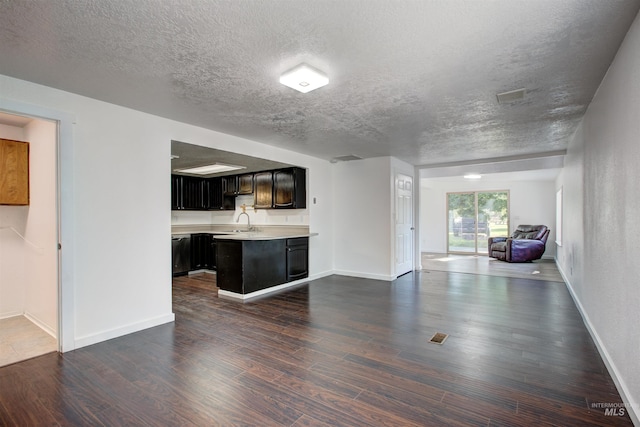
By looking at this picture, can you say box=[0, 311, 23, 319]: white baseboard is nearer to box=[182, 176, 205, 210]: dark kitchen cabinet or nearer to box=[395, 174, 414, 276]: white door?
box=[182, 176, 205, 210]: dark kitchen cabinet

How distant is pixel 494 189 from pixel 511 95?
781 centimetres

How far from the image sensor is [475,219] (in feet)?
32.7

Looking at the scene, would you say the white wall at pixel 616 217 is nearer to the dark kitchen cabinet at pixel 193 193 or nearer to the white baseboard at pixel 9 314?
the white baseboard at pixel 9 314

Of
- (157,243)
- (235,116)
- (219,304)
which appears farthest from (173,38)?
(219,304)

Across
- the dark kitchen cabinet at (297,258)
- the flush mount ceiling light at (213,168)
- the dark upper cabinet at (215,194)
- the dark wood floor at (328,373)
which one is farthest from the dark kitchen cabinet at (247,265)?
the dark upper cabinet at (215,194)

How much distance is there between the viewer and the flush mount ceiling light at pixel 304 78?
2299 millimetres

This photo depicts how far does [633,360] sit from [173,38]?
11.0 ft

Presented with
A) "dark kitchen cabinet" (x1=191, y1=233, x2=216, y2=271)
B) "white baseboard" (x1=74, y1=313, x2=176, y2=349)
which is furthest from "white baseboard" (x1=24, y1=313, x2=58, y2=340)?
"dark kitchen cabinet" (x1=191, y1=233, x2=216, y2=271)

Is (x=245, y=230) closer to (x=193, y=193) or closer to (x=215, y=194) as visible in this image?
(x=215, y=194)

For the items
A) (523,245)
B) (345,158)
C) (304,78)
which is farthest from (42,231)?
(523,245)

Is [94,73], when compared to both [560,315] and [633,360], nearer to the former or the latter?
[633,360]

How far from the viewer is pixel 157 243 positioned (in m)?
3.48

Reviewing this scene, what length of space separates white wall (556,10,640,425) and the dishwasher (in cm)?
620

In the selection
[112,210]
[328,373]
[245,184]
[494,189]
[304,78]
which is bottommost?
[328,373]
